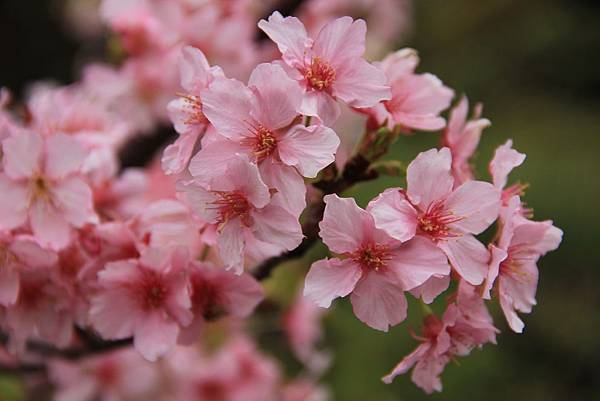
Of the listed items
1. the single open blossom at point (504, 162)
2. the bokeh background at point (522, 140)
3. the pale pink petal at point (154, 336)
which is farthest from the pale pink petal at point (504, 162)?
the bokeh background at point (522, 140)

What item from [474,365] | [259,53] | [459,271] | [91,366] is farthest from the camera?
[474,365]

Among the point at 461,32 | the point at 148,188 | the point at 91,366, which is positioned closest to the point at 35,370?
the point at 91,366

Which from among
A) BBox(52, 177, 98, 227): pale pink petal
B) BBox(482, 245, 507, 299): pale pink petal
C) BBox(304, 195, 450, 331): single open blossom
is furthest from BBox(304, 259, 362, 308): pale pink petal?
BBox(52, 177, 98, 227): pale pink petal

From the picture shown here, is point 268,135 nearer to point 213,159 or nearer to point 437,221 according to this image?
point 213,159

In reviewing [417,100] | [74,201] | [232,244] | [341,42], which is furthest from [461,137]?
[74,201]

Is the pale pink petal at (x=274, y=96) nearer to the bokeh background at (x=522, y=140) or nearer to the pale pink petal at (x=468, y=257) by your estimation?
the pale pink petal at (x=468, y=257)

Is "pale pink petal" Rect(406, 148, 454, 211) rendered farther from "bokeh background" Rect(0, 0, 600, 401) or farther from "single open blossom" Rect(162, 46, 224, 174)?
"bokeh background" Rect(0, 0, 600, 401)

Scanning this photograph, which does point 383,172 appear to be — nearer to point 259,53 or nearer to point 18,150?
point 18,150
